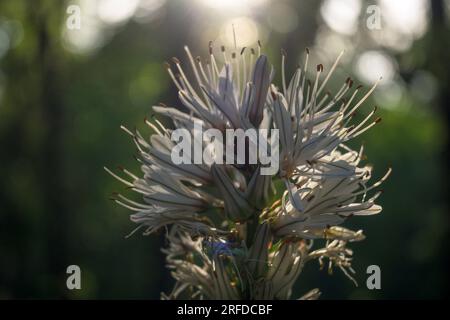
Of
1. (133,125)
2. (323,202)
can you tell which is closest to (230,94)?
(323,202)

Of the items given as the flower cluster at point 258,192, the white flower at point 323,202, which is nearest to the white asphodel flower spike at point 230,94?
the flower cluster at point 258,192

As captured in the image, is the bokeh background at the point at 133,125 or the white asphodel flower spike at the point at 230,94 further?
the bokeh background at the point at 133,125

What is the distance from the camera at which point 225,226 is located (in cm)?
465

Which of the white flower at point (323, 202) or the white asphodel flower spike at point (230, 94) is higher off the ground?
the white asphodel flower spike at point (230, 94)

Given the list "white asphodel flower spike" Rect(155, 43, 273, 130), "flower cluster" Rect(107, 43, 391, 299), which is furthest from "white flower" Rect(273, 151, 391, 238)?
"white asphodel flower spike" Rect(155, 43, 273, 130)

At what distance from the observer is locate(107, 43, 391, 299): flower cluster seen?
413 cm

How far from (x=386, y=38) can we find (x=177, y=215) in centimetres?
1326

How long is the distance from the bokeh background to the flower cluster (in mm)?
3250

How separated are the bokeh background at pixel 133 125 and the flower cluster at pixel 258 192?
3.25 m

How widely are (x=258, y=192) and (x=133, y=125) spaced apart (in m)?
13.4

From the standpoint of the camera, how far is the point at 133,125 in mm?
17188

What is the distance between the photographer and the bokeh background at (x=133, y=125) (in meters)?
16.5

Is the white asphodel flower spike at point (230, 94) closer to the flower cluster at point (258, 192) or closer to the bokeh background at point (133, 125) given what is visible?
the flower cluster at point (258, 192)
